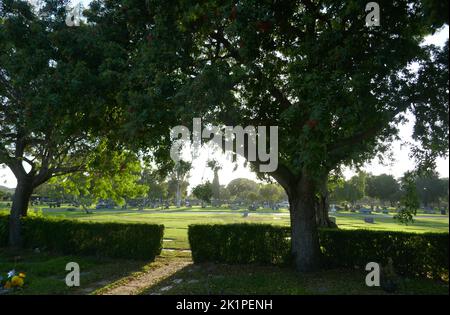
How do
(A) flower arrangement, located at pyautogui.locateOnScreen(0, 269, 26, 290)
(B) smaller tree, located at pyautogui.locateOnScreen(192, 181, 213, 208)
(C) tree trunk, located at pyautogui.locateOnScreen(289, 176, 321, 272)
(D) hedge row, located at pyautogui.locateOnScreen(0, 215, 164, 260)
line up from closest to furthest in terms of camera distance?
1. (A) flower arrangement, located at pyautogui.locateOnScreen(0, 269, 26, 290)
2. (B) smaller tree, located at pyautogui.locateOnScreen(192, 181, 213, 208)
3. (C) tree trunk, located at pyautogui.locateOnScreen(289, 176, 321, 272)
4. (D) hedge row, located at pyautogui.locateOnScreen(0, 215, 164, 260)

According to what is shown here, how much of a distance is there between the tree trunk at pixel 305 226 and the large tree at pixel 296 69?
67.1 inches

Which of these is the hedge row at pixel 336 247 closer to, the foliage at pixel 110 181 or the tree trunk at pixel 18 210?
the foliage at pixel 110 181

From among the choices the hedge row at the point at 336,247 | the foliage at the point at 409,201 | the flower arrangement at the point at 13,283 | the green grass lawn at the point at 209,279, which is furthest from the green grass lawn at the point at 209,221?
the foliage at the point at 409,201

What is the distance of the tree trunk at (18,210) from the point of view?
16500 mm

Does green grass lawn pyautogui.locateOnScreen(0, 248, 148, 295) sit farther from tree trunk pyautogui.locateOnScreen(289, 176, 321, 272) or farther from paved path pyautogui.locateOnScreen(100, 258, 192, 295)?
tree trunk pyautogui.locateOnScreen(289, 176, 321, 272)

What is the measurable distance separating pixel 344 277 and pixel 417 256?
8.12 feet

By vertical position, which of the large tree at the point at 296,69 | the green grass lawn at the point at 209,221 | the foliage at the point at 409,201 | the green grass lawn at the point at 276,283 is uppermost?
the large tree at the point at 296,69

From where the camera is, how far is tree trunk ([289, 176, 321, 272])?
37.3ft

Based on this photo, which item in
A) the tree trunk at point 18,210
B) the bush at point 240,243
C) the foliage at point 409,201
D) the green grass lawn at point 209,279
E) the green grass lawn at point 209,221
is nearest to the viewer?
the green grass lawn at point 209,279

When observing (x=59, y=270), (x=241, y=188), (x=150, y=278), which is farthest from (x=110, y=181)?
(x=241, y=188)

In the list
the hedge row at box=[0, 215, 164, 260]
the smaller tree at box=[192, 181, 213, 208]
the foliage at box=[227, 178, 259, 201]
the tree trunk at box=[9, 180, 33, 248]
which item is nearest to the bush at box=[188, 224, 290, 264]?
the hedge row at box=[0, 215, 164, 260]

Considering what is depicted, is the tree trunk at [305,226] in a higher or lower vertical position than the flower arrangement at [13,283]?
higher

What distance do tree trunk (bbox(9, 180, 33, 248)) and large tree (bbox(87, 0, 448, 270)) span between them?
1078cm
